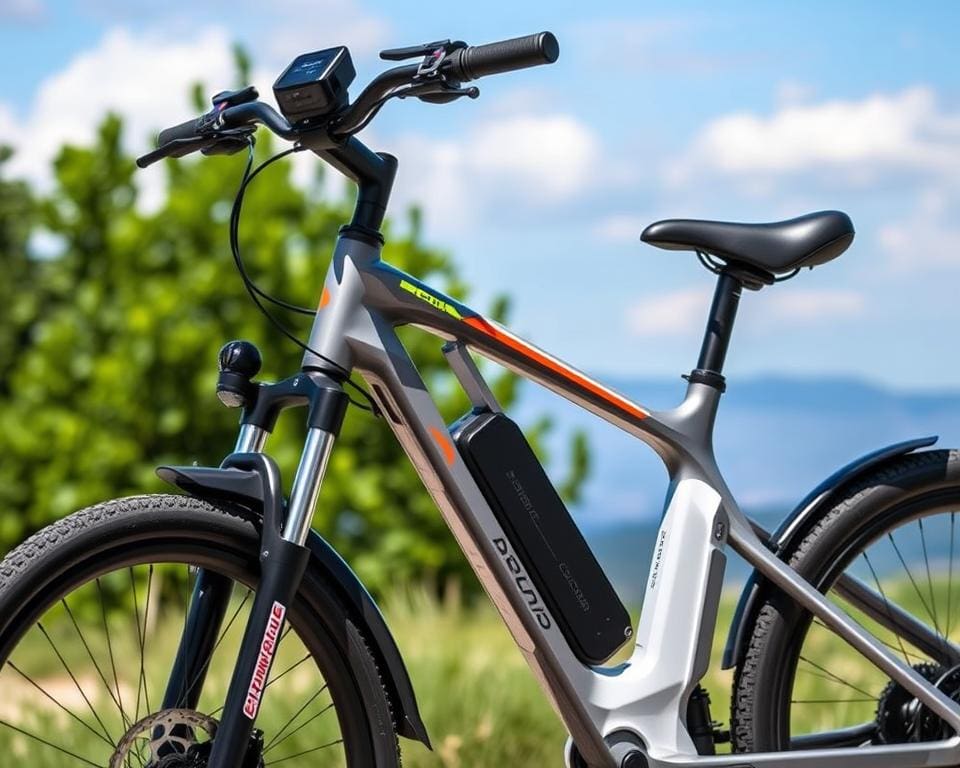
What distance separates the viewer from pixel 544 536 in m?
2.59

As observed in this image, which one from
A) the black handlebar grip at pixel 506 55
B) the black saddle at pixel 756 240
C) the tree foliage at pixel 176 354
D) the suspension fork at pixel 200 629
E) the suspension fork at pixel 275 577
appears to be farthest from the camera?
the tree foliage at pixel 176 354

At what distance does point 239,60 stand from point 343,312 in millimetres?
4361

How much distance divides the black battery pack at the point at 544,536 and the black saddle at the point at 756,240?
1.56 feet

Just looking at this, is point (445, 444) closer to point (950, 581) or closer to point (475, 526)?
point (475, 526)

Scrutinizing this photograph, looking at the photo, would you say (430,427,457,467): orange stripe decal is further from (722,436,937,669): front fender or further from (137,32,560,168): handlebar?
(722,436,937,669): front fender

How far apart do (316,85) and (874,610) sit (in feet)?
4.94

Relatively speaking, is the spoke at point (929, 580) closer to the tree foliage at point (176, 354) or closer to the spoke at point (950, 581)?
the spoke at point (950, 581)

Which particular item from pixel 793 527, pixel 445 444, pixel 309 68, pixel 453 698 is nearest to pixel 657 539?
pixel 793 527

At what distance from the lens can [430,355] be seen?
6.13 m

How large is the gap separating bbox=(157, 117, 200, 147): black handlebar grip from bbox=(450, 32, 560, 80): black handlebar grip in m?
0.52

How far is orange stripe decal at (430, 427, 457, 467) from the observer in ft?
8.19

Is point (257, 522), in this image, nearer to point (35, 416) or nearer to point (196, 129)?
point (196, 129)

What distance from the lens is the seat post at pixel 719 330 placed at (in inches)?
108

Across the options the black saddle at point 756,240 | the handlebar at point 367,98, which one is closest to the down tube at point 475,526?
the handlebar at point 367,98
